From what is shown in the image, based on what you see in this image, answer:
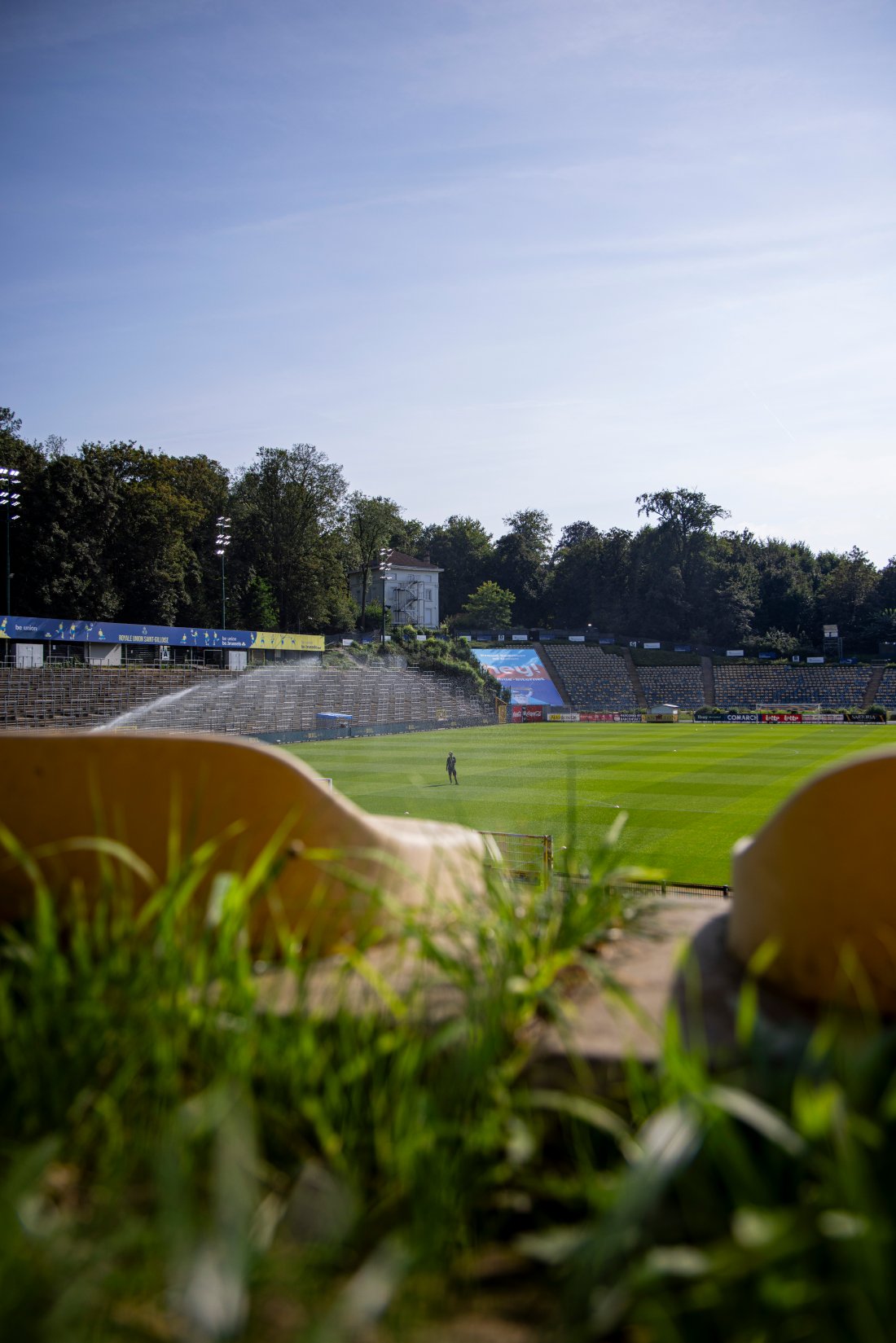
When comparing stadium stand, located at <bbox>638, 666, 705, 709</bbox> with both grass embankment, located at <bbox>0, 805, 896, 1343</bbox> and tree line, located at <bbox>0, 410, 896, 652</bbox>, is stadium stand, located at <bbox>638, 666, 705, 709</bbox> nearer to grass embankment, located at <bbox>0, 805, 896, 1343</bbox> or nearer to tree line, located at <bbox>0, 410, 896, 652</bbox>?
tree line, located at <bbox>0, 410, 896, 652</bbox>

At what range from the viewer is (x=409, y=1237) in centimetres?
188

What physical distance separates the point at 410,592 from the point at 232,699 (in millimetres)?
55993

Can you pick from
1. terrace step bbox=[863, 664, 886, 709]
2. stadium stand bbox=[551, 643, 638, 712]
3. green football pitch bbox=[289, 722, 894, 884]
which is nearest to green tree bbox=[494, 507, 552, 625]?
stadium stand bbox=[551, 643, 638, 712]

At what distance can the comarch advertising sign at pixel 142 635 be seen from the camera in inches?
1679

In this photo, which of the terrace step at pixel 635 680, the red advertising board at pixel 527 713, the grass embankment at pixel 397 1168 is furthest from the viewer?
the terrace step at pixel 635 680

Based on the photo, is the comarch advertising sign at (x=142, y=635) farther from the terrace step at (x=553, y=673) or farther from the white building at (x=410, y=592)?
the white building at (x=410, y=592)

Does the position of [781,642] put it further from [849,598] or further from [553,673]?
[553,673]

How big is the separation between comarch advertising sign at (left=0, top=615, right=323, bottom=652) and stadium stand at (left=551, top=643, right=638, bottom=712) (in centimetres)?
2714

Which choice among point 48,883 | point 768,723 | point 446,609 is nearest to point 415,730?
point 768,723

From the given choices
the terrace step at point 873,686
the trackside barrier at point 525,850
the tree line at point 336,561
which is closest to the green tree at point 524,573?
the tree line at point 336,561

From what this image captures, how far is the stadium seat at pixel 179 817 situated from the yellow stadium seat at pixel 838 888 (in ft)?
3.33

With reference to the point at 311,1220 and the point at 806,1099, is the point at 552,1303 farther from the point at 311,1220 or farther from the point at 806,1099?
the point at 806,1099

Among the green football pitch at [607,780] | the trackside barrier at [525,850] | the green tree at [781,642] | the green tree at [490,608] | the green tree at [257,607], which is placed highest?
the green tree at [490,608]

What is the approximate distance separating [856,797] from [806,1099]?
3.41 feet
